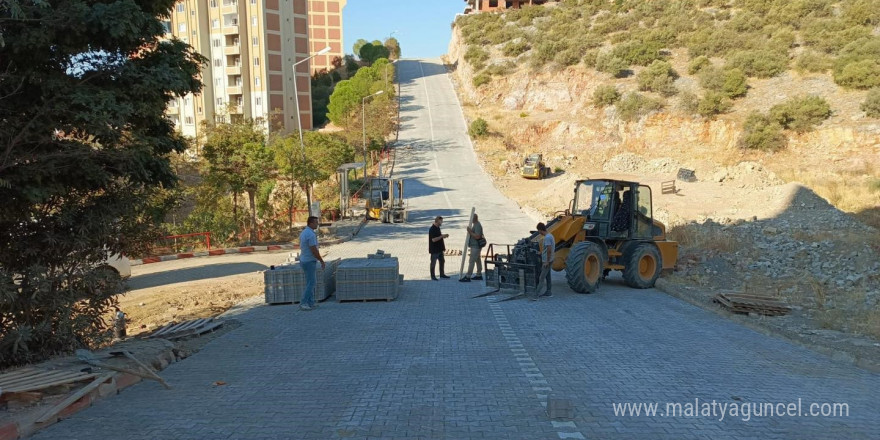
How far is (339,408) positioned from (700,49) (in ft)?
205

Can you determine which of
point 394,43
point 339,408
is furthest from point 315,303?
point 394,43

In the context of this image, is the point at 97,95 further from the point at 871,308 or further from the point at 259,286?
the point at 871,308

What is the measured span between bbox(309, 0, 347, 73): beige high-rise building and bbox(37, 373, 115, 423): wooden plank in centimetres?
9965

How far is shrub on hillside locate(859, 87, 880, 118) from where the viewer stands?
128 feet

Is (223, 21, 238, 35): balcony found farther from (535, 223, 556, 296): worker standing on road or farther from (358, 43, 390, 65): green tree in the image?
(535, 223, 556, 296): worker standing on road

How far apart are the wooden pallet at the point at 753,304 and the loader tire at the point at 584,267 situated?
2.50 m

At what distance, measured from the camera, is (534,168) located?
41844 mm

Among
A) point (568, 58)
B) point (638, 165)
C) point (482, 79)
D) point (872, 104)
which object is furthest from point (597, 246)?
point (482, 79)

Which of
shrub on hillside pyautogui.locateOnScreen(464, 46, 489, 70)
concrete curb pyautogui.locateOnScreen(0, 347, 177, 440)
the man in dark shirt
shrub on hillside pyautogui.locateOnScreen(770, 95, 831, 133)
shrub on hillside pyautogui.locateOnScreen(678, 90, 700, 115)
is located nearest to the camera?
concrete curb pyautogui.locateOnScreen(0, 347, 177, 440)

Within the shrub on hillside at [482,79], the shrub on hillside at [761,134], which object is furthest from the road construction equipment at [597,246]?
the shrub on hillside at [482,79]

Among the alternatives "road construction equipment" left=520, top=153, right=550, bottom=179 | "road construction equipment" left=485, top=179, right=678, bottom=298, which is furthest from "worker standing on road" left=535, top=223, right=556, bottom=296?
"road construction equipment" left=520, top=153, right=550, bottom=179

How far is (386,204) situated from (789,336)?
22.8 meters

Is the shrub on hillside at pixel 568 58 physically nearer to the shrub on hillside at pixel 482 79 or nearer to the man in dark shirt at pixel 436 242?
the shrub on hillside at pixel 482 79

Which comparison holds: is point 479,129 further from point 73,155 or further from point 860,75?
point 73,155
